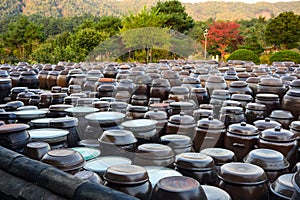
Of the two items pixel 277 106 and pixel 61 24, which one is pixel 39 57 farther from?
pixel 61 24

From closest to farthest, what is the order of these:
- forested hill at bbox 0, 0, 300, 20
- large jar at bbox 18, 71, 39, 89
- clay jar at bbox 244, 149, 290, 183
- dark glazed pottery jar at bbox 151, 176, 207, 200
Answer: dark glazed pottery jar at bbox 151, 176, 207, 200, clay jar at bbox 244, 149, 290, 183, large jar at bbox 18, 71, 39, 89, forested hill at bbox 0, 0, 300, 20

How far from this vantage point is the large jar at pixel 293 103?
134 inches

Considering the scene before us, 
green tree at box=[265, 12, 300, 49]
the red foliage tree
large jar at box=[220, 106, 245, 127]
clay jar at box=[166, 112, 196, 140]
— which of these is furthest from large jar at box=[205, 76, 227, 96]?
the red foliage tree

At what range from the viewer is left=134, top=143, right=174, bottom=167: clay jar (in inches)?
80.2

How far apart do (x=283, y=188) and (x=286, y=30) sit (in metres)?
20.5

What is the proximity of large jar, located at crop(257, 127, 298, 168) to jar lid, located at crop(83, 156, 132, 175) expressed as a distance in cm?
106

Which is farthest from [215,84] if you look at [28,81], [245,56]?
[245,56]

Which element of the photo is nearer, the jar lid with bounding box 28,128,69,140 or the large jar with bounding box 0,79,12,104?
the jar lid with bounding box 28,128,69,140

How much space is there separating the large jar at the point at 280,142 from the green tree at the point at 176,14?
18.2 metres

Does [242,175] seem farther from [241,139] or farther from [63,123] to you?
[63,123]

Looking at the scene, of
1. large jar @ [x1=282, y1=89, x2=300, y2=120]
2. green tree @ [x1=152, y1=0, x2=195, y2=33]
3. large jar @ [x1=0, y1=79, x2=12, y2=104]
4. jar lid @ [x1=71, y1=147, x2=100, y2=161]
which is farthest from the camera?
green tree @ [x1=152, y1=0, x2=195, y2=33]

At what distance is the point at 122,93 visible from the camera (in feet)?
13.5

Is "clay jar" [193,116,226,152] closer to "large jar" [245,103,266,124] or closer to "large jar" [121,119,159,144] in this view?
"large jar" [121,119,159,144]

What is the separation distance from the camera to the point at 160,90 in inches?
165
